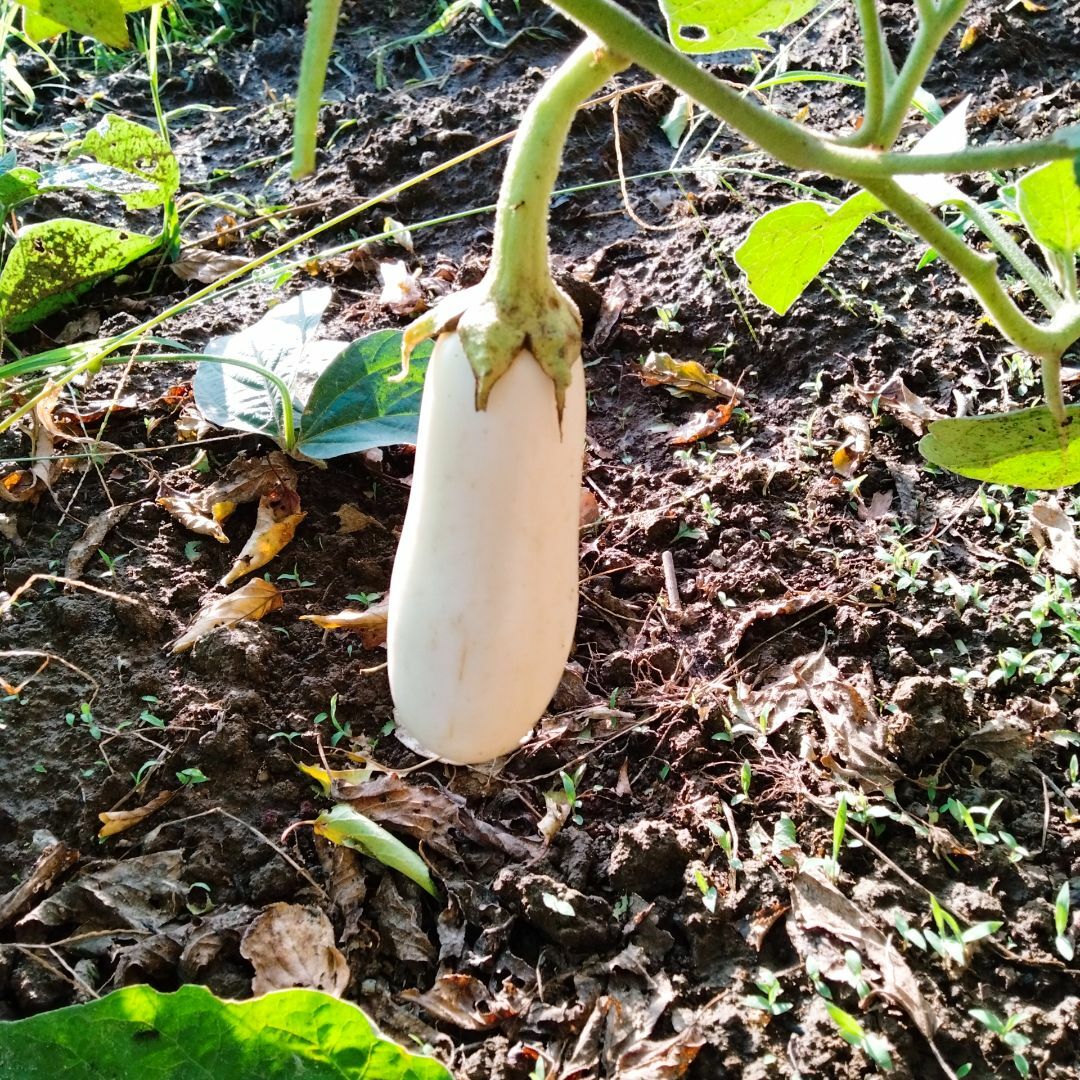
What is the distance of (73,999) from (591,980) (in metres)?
0.52

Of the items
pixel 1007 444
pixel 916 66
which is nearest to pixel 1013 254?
pixel 1007 444

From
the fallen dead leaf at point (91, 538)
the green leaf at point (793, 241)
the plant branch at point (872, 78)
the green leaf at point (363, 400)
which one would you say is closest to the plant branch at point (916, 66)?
the plant branch at point (872, 78)

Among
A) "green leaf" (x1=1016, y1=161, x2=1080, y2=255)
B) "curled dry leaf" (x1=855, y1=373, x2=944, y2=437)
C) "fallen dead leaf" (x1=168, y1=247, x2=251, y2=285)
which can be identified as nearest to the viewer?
"green leaf" (x1=1016, y1=161, x2=1080, y2=255)

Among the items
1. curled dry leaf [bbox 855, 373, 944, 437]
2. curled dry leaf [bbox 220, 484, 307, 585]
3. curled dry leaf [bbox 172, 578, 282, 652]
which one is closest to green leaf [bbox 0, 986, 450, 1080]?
curled dry leaf [bbox 172, 578, 282, 652]

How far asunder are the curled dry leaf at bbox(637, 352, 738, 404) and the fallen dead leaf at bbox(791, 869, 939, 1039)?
0.83 meters

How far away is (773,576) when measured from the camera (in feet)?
4.49

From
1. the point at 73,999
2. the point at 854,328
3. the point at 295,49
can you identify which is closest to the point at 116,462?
the point at 73,999

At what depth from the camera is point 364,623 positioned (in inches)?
51.9

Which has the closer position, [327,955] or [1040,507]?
[327,955]

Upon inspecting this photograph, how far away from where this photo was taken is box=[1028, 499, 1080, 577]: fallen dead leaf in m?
1.33

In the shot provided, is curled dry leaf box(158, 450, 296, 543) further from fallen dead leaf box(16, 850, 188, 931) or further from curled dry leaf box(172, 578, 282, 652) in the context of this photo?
fallen dead leaf box(16, 850, 188, 931)

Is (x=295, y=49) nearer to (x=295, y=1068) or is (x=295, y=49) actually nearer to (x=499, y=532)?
(x=499, y=532)

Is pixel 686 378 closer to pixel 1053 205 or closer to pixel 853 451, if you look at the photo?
pixel 853 451

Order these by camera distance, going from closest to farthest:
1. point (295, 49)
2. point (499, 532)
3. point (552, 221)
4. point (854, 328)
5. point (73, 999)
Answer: point (499, 532), point (73, 999), point (854, 328), point (552, 221), point (295, 49)
